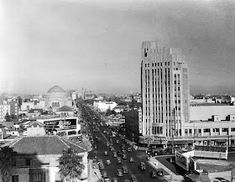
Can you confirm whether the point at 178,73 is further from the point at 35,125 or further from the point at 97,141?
the point at 35,125

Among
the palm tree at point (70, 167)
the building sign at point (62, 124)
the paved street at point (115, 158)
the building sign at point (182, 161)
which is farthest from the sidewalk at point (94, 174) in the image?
the building sign at point (62, 124)

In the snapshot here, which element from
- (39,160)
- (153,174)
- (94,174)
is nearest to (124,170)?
(153,174)

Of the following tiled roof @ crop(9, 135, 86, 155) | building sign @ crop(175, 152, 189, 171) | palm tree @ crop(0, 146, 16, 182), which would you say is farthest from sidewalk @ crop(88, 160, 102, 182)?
building sign @ crop(175, 152, 189, 171)

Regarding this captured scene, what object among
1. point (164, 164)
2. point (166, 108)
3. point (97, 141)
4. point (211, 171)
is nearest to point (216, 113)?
point (166, 108)

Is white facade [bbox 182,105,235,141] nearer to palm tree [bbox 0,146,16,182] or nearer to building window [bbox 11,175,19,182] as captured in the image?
building window [bbox 11,175,19,182]

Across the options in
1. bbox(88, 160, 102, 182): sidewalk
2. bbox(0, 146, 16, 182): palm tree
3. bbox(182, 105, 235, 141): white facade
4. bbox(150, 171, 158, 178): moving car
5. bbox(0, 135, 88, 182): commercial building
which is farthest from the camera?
bbox(182, 105, 235, 141): white facade
